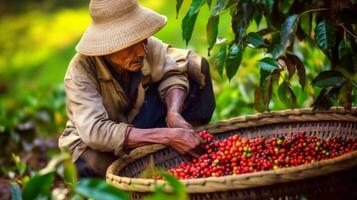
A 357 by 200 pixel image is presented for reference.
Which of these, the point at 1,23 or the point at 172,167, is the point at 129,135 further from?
the point at 1,23

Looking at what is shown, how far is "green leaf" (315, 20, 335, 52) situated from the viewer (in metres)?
3.08

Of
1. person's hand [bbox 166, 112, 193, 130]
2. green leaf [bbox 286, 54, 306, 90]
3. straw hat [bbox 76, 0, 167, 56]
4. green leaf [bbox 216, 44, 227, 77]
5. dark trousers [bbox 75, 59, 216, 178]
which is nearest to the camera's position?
green leaf [bbox 216, 44, 227, 77]

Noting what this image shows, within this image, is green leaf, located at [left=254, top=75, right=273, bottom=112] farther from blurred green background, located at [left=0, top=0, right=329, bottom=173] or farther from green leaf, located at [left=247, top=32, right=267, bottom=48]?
blurred green background, located at [left=0, top=0, right=329, bottom=173]

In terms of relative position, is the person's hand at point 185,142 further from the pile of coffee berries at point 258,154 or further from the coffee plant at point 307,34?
the coffee plant at point 307,34

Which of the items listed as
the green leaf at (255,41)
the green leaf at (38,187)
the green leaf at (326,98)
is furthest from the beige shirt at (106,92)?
the green leaf at (38,187)

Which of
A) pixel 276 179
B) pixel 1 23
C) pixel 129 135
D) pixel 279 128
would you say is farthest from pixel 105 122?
pixel 1 23

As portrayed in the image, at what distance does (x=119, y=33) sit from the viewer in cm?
363

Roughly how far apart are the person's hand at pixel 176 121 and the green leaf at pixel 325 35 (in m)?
0.87

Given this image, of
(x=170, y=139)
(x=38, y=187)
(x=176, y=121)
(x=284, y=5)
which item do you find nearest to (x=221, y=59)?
(x=284, y=5)

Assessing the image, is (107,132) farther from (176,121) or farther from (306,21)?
(306,21)

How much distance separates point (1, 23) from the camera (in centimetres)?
1042

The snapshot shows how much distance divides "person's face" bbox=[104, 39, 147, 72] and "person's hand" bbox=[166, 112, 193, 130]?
0.30 m

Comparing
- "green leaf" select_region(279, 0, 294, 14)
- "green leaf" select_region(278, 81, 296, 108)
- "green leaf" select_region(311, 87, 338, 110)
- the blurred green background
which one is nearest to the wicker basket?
"green leaf" select_region(311, 87, 338, 110)

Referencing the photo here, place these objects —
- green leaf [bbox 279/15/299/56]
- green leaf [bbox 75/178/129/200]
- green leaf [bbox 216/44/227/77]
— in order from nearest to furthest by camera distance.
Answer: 1. green leaf [bbox 75/178/129/200]
2. green leaf [bbox 279/15/299/56]
3. green leaf [bbox 216/44/227/77]
